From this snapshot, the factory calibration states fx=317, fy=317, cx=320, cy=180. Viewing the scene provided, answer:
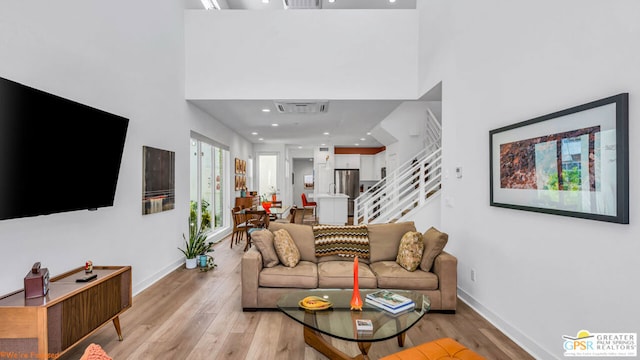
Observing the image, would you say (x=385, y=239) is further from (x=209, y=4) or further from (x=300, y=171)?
(x=300, y=171)

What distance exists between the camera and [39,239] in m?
2.42

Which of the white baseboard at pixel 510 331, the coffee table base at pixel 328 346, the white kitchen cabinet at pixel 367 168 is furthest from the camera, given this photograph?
the white kitchen cabinet at pixel 367 168

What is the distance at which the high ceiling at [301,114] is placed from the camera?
17.4 ft

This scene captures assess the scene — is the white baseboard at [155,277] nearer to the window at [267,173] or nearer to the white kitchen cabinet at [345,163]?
the window at [267,173]

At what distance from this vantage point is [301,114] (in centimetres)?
615

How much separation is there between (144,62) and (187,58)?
1.16 meters

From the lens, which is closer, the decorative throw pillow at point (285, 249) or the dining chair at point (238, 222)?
the decorative throw pillow at point (285, 249)

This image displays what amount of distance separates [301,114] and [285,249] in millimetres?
3393

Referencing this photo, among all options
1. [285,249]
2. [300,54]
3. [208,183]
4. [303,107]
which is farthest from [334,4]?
[285,249]

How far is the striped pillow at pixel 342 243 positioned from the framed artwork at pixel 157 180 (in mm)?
2101

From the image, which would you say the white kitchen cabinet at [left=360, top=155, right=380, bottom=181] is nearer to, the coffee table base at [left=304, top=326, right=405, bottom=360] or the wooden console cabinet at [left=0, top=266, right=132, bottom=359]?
the coffee table base at [left=304, top=326, right=405, bottom=360]

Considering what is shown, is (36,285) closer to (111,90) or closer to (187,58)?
(111,90)

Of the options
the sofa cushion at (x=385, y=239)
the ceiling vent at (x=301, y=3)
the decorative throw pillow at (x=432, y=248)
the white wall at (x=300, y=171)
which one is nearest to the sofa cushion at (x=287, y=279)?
the sofa cushion at (x=385, y=239)

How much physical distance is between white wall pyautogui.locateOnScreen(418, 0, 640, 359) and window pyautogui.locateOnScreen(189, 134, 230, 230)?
14.2 feet
